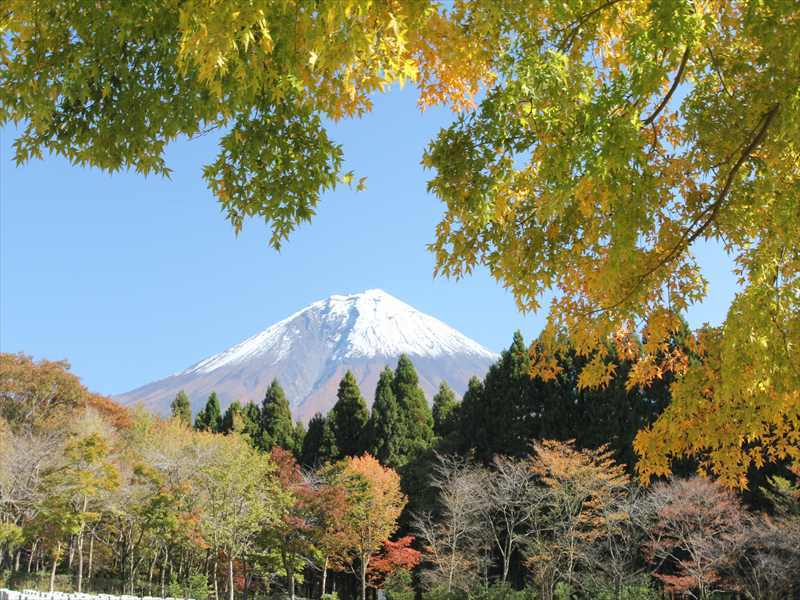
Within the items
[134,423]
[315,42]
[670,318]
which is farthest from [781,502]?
[134,423]

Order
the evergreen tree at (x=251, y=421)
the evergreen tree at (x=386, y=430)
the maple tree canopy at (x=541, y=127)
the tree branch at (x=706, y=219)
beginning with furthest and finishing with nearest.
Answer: the evergreen tree at (x=251, y=421), the evergreen tree at (x=386, y=430), the tree branch at (x=706, y=219), the maple tree canopy at (x=541, y=127)

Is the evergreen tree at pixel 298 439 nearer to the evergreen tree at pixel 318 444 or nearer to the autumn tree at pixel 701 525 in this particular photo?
the evergreen tree at pixel 318 444

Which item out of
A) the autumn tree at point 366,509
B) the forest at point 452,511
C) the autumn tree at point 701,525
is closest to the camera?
the autumn tree at point 701,525

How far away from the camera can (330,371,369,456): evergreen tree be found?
89.6 feet

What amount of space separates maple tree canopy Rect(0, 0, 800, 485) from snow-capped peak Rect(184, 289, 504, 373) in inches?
5146

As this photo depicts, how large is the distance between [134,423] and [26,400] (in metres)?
4.16

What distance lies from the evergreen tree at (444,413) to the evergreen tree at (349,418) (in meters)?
2.94

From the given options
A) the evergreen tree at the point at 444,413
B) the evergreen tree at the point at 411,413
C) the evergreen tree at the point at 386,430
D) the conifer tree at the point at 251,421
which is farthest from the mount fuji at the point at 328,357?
the evergreen tree at the point at 386,430

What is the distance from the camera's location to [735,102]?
392cm

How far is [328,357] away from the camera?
154500mm

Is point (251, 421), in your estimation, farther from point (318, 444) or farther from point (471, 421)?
point (471, 421)

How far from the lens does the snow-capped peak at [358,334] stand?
451ft

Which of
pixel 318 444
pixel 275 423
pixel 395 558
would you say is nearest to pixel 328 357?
pixel 275 423

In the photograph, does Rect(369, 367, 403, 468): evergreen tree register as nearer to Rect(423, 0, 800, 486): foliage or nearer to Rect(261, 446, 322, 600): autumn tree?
Rect(261, 446, 322, 600): autumn tree
